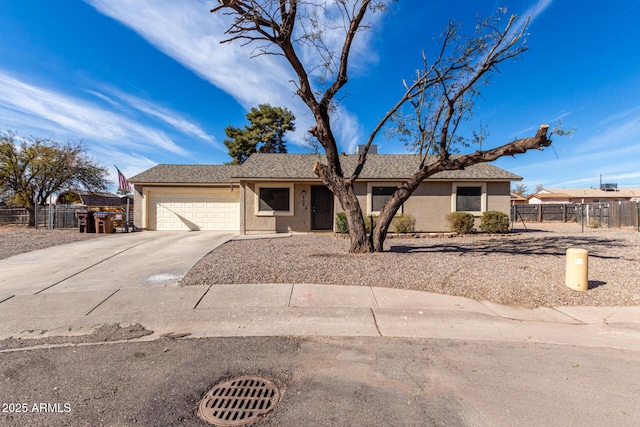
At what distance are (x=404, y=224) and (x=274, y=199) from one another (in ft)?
20.4

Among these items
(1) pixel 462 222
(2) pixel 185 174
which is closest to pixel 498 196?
(1) pixel 462 222

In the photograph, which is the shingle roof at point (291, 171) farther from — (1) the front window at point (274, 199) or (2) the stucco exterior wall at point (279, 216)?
(1) the front window at point (274, 199)

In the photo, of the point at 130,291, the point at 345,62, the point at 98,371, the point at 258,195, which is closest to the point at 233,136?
the point at 258,195

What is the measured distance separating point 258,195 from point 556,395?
13.5 metres

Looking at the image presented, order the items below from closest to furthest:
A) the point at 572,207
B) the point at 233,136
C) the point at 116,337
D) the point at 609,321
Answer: the point at 116,337, the point at 609,321, the point at 572,207, the point at 233,136

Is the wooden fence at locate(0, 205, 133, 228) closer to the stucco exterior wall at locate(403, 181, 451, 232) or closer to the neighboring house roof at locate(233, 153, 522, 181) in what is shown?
the neighboring house roof at locate(233, 153, 522, 181)

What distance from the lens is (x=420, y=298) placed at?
5457 mm

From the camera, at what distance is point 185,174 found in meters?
17.4

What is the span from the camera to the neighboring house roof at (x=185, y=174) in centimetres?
1636

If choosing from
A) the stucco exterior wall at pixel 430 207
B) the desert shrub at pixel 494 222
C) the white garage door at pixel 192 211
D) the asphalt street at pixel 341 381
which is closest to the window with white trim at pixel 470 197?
the stucco exterior wall at pixel 430 207

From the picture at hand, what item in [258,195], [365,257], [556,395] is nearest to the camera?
[556,395]

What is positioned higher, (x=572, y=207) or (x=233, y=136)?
(x=233, y=136)

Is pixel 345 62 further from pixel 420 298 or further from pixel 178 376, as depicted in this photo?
pixel 178 376

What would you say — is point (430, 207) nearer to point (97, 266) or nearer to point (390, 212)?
point (390, 212)
